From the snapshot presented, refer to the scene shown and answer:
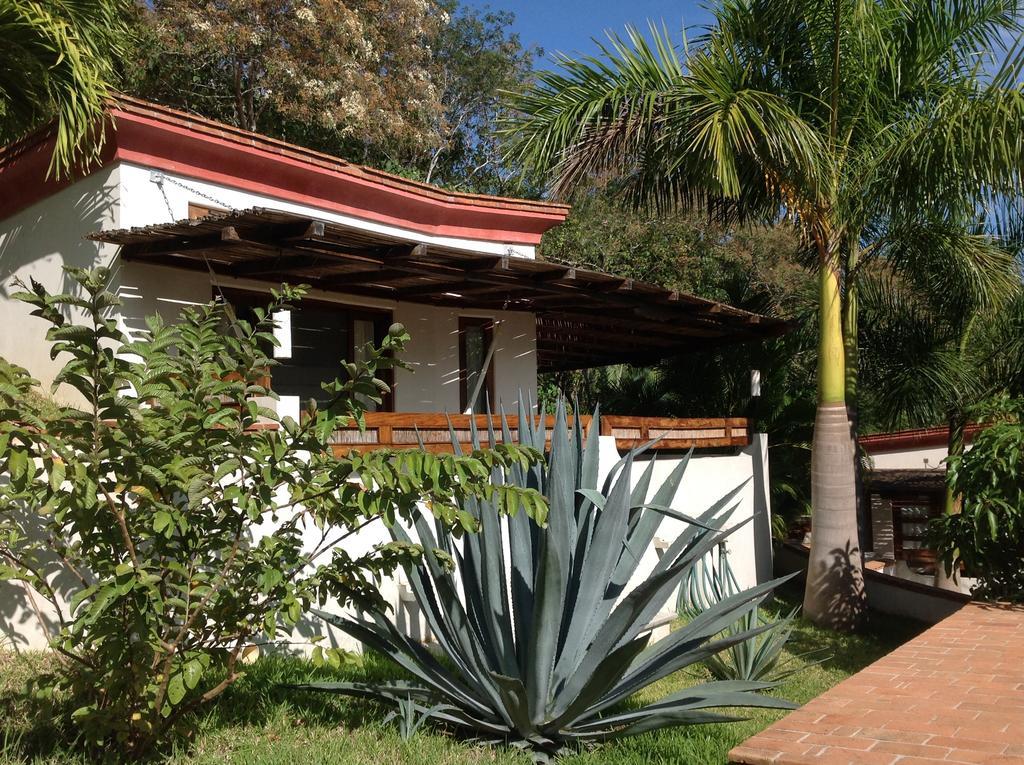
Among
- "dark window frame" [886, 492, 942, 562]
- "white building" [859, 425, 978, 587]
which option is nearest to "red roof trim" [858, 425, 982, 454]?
"white building" [859, 425, 978, 587]

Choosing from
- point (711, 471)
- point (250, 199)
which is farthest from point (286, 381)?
point (711, 471)

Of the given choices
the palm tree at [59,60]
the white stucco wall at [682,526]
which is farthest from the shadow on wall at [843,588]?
the palm tree at [59,60]

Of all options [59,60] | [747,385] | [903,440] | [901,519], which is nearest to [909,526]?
[901,519]

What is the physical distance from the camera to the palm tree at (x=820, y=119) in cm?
1079

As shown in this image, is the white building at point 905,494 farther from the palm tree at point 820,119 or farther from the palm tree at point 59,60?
the palm tree at point 59,60

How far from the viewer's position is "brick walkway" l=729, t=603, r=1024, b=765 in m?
4.20

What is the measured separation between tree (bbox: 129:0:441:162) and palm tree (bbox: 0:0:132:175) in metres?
12.6

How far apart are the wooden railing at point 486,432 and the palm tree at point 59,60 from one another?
10.7ft

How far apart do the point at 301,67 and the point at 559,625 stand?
1845 centimetres

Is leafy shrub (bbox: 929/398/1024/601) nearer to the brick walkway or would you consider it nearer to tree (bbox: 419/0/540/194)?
the brick walkway

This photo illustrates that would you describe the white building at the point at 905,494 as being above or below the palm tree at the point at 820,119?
below

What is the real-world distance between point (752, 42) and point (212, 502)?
31.2ft

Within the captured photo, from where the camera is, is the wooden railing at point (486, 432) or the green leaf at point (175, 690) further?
the wooden railing at point (486, 432)

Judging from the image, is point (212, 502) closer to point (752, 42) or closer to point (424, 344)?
point (424, 344)
